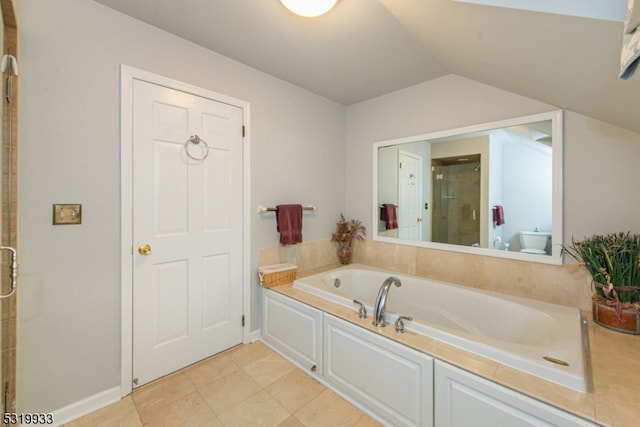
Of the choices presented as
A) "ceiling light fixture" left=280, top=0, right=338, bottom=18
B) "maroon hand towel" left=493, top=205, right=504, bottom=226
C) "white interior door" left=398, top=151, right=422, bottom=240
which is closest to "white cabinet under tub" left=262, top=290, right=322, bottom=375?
"white interior door" left=398, top=151, right=422, bottom=240

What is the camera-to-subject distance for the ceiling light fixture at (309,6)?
57.1 inches

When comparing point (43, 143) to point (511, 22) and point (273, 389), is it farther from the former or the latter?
point (511, 22)

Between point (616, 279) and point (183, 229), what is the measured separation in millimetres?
2827

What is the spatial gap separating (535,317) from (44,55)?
3.36 meters

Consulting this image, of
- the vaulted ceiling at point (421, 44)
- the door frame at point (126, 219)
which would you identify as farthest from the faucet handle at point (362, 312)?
the vaulted ceiling at point (421, 44)

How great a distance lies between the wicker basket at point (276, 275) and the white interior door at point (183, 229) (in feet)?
0.69

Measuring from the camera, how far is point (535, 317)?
1.75 meters

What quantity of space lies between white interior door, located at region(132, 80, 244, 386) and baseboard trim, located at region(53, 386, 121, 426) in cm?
13

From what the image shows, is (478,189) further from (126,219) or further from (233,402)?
(126,219)

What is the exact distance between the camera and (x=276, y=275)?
2369 mm

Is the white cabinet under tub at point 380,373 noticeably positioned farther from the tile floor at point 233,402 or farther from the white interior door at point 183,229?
the white interior door at point 183,229

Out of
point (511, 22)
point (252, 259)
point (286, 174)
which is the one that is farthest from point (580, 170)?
point (252, 259)

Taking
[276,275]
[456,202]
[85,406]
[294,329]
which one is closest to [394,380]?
[294,329]

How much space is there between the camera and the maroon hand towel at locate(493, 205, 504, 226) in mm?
2170
